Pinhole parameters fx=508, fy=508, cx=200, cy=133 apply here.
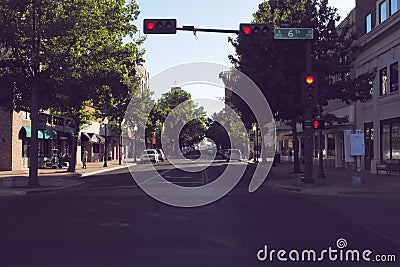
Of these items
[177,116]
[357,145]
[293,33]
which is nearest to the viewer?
[293,33]

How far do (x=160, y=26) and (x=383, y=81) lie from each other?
19.6 metres

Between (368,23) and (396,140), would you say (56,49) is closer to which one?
(396,140)

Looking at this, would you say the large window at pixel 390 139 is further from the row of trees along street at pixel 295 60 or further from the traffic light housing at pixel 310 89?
the traffic light housing at pixel 310 89

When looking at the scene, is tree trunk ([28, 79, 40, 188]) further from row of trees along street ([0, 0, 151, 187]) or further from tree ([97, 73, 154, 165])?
Answer: tree ([97, 73, 154, 165])

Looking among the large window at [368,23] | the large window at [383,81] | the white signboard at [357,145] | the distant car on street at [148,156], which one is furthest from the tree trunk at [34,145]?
the distant car on street at [148,156]

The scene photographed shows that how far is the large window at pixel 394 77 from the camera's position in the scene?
29.8 meters

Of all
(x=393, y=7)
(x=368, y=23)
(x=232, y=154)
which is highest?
(x=368, y=23)

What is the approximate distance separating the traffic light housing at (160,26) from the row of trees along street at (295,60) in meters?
9.14

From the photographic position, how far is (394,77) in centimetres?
3028

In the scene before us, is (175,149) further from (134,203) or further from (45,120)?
(134,203)

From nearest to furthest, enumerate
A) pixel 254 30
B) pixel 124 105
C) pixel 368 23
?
1. pixel 254 30
2. pixel 368 23
3. pixel 124 105

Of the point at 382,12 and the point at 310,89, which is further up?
the point at 382,12

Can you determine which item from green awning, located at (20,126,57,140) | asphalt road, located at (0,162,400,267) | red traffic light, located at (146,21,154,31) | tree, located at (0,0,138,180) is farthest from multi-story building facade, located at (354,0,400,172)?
green awning, located at (20,126,57,140)

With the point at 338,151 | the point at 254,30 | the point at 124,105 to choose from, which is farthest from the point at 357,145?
the point at 124,105
